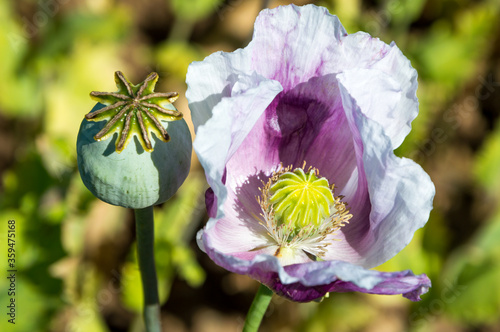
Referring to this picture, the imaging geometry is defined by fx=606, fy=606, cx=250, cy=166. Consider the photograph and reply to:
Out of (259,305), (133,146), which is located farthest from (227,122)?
(259,305)

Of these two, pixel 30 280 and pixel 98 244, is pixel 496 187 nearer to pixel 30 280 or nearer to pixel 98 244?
pixel 98 244

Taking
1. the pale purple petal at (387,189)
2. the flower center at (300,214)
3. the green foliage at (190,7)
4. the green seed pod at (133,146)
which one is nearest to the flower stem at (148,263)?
the green seed pod at (133,146)

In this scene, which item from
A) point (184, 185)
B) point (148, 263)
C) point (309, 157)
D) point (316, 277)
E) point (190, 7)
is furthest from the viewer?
point (190, 7)

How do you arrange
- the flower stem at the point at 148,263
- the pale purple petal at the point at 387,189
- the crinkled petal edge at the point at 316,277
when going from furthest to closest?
the flower stem at the point at 148,263, the pale purple petal at the point at 387,189, the crinkled petal edge at the point at 316,277

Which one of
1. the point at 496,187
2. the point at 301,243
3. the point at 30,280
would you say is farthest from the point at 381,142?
the point at 496,187

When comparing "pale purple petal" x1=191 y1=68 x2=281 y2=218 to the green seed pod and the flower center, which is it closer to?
the green seed pod

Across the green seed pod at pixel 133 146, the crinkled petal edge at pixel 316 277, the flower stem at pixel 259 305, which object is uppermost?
the green seed pod at pixel 133 146

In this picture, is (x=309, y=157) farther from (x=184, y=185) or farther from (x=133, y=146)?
(x=184, y=185)

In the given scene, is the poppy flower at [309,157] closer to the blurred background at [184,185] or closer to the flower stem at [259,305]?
the flower stem at [259,305]
